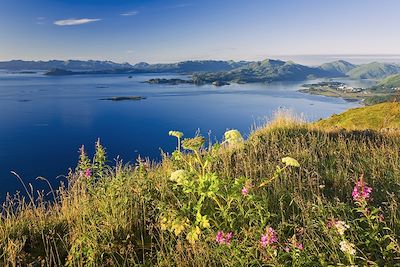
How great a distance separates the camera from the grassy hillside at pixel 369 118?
1786 cm

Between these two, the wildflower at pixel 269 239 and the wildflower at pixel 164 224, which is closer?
the wildflower at pixel 269 239

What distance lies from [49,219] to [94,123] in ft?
295

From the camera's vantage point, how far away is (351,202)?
16.1ft

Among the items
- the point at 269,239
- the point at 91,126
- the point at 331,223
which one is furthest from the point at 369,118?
the point at 91,126

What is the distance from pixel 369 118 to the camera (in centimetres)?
1972

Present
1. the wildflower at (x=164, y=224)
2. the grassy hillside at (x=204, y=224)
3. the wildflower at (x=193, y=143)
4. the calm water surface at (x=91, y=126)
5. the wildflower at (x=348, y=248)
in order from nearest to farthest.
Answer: the wildflower at (x=348, y=248), the grassy hillside at (x=204, y=224), the wildflower at (x=164, y=224), the wildflower at (x=193, y=143), the calm water surface at (x=91, y=126)

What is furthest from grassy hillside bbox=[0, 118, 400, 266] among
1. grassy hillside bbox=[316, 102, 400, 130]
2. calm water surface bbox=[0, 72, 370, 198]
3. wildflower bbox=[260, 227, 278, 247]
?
calm water surface bbox=[0, 72, 370, 198]

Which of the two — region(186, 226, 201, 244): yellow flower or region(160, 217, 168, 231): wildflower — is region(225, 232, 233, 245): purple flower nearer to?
region(186, 226, 201, 244): yellow flower

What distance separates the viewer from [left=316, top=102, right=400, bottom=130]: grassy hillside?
58.6ft

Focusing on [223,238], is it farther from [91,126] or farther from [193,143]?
[91,126]

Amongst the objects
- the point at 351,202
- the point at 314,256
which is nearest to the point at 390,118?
the point at 351,202

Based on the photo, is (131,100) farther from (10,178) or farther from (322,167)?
(322,167)

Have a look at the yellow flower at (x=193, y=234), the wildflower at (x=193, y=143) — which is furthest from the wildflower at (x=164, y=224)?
the wildflower at (x=193, y=143)

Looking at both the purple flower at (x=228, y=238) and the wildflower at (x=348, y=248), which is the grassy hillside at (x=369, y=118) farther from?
the wildflower at (x=348, y=248)
